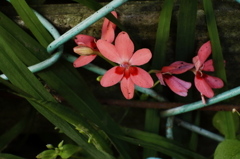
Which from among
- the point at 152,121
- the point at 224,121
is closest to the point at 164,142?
the point at 152,121

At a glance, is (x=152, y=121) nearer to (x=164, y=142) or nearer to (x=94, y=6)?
(x=164, y=142)

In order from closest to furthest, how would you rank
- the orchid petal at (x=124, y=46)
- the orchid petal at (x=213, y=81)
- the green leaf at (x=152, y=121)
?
the orchid petal at (x=124, y=46) < the orchid petal at (x=213, y=81) < the green leaf at (x=152, y=121)

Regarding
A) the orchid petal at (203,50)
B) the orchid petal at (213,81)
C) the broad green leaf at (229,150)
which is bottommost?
the broad green leaf at (229,150)

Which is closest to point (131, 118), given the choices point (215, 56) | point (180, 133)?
point (180, 133)

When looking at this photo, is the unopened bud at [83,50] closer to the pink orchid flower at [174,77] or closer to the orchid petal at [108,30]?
the orchid petal at [108,30]

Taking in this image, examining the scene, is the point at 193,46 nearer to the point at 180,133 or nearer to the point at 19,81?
the point at 180,133

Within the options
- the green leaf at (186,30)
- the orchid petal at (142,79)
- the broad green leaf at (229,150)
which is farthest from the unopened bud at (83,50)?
the broad green leaf at (229,150)

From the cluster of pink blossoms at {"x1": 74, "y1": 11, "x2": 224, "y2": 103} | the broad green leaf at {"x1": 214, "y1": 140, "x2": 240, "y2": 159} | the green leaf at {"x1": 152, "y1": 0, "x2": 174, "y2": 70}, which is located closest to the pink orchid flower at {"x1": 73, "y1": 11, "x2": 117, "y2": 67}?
the cluster of pink blossoms at {"x1": 74, "y1": 11, "x2": 224, "y2": 103}
